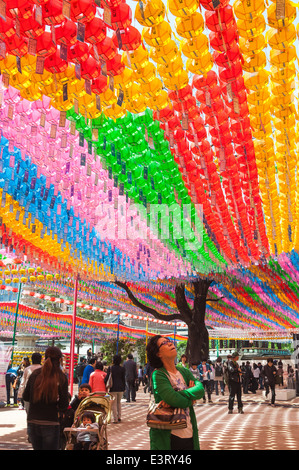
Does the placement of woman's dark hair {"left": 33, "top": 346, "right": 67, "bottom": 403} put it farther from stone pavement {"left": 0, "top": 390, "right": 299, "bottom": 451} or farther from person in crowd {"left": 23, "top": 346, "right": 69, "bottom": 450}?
stone pavement {"left": 0, "top": 390, "right": 299, "bottom": 451}

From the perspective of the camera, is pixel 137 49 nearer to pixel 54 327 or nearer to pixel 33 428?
pixel 33 428

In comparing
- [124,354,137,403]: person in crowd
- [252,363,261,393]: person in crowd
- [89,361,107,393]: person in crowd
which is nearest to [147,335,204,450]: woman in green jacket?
[89,361,107,393]: person in crowd

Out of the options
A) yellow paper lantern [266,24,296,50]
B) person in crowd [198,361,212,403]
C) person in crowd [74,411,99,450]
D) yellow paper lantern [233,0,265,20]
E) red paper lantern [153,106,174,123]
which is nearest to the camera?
yellow paper lantern [233,0,265,20]

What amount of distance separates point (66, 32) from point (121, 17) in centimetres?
56

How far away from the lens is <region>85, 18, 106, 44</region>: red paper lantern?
3.86 metres

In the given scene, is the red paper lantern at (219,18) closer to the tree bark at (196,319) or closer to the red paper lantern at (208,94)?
the red paper lantern at (208,94)

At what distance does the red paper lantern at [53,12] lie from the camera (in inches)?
146

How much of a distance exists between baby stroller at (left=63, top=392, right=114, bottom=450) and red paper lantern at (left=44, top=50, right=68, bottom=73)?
332 centimetres

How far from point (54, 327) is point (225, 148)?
1961 cm

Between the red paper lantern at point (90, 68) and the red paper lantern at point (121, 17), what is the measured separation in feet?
2.11

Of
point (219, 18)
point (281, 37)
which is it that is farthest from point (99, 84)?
point (281, 37)

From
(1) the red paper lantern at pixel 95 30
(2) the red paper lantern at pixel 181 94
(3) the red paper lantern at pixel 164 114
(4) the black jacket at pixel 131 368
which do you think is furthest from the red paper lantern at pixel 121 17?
(4) the black jacket at pixel 131 368

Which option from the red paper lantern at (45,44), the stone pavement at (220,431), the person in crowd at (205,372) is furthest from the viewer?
the person in crowd at (205,372)

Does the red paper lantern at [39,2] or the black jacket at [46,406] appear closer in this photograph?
the black jacket at [46,406]
